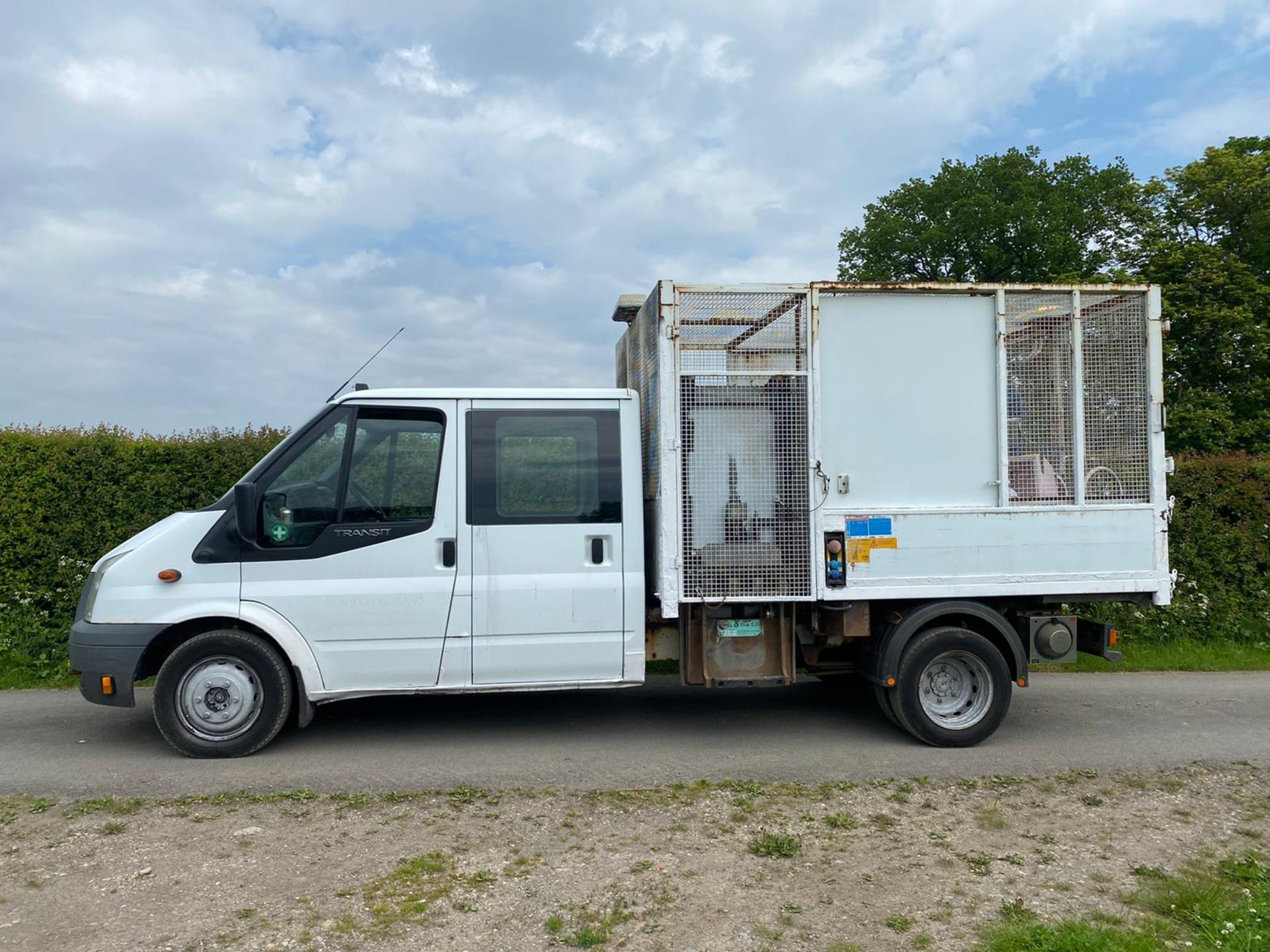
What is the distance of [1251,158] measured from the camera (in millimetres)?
22562

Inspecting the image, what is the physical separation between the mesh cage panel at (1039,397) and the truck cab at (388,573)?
8.29 ft

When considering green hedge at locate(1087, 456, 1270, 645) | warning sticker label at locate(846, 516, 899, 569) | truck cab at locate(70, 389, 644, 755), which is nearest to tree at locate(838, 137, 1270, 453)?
green hedge at locate(1087, 456, 1270, 645)

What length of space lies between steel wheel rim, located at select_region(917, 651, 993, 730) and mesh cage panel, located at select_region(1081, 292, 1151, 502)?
55.9 inches

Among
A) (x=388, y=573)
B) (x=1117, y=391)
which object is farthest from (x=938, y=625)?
(x=388, y=573)

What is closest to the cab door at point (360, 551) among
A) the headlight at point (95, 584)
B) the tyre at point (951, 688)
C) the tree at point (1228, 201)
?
the headlight at point (95, 584)

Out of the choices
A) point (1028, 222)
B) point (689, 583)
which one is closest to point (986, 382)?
point (689, 583)

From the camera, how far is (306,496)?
5910mm

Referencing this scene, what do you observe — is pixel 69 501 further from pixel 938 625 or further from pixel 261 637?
pixel 938 625

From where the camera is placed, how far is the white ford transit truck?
5.84 metres

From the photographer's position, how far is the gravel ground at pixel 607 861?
12.0 ft

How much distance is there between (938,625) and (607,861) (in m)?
3.01

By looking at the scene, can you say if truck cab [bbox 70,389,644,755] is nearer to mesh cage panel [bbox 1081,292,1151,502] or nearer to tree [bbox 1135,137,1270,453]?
mesh cage panel [bbox 1081,292,1151,502]

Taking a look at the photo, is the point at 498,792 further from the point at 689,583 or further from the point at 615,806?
the point at 689,583

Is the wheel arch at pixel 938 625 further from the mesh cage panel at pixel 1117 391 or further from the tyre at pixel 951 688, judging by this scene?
the mesh cage panel at pixel 1117 391
